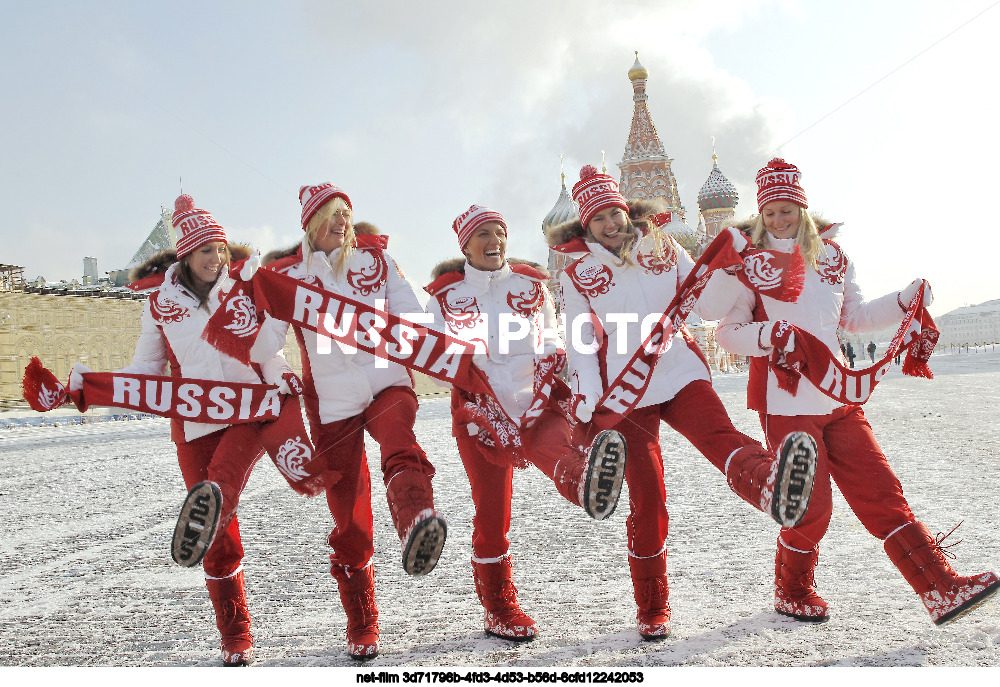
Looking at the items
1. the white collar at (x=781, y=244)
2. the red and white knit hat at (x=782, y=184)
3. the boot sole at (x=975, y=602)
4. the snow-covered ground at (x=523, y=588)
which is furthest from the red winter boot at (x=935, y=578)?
the red and white knit hat at (x=782, y=184)

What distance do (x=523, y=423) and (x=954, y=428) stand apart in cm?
899

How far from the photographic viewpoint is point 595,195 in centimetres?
412

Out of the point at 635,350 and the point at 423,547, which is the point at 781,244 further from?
the point at 423,547

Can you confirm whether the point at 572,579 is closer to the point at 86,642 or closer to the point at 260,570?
the point at 260,570

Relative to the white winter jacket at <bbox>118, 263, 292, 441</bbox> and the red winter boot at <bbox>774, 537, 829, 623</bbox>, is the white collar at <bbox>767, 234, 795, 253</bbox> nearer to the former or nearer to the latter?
the red winter boot at <bbox>774, 537, 829, 623</bbox>

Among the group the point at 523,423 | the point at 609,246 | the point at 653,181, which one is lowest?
the point at 523,423

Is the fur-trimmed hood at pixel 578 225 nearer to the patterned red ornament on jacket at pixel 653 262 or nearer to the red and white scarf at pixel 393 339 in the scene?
the patterned red ornament on jacket at pixel 653 262

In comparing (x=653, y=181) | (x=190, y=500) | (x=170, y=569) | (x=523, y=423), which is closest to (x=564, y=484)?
(x=523, y=423)

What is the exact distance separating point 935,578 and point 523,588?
208 cm

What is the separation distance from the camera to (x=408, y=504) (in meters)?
3.39

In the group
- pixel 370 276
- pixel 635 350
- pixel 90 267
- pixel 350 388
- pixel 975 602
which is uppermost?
pixel 90 267

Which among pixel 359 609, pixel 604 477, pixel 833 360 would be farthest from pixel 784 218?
pixel 359 609

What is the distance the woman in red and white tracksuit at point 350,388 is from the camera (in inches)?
151

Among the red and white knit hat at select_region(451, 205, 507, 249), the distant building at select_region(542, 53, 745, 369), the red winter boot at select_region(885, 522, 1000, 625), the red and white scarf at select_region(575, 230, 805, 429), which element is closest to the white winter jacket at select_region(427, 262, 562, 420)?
the red and white knit hat at select_region(451, 205, 507, 249)
